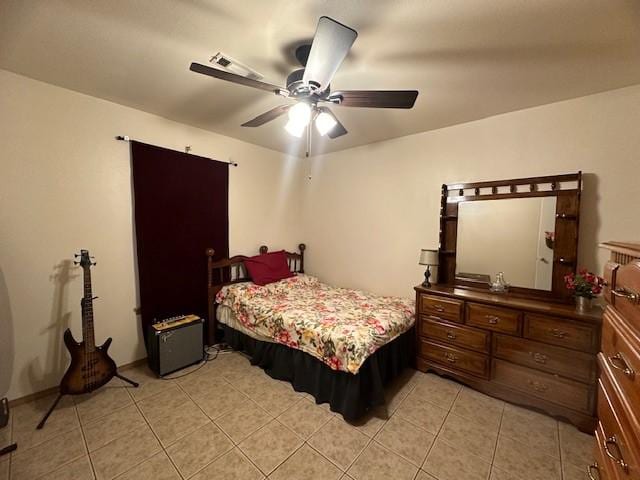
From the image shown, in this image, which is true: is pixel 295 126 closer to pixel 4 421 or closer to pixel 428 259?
pixel 428 259

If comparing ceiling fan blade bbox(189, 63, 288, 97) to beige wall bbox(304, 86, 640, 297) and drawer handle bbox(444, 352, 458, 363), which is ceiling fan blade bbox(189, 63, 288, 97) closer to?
beige wall bbox(304, 86, 640, 297)

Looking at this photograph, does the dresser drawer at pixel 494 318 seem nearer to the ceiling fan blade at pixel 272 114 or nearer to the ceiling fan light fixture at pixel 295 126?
the ceiling fan light fixture at pixel 295 126

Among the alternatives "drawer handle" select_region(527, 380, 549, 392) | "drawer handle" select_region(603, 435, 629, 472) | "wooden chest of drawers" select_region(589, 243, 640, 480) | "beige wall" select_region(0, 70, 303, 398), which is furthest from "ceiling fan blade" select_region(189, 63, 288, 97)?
"drawer handle" select_region(527, 380, 549, 392)

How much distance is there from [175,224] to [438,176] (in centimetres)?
273

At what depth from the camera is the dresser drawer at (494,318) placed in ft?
6.55

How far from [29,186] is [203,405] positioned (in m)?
2.08

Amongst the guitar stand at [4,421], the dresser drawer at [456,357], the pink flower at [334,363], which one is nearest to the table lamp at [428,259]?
the dresser drawer at [456,357]

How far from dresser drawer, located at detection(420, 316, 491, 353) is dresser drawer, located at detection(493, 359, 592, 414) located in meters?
0.16

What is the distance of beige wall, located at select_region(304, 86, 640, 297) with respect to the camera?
1.96 metres

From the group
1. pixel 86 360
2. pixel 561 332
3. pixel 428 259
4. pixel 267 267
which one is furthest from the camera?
pixel 267 267

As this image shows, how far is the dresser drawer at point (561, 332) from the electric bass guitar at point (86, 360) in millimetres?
3181

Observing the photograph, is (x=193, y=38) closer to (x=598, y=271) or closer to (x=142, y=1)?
(x=142, y=1)

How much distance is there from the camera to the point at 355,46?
4.98 ft

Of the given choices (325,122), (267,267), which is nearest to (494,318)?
(325,122)
